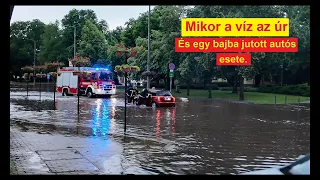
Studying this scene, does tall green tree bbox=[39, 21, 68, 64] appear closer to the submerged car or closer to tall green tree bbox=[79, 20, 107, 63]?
tall green tree bbox=[79, 20, 107, 63]

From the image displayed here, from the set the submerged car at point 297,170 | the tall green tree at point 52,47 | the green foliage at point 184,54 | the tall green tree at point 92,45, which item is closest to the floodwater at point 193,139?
the submerged car at point 297,170

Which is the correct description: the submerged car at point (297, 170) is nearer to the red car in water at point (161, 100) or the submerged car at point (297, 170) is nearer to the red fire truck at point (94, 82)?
the red car in water at point (161, 100)

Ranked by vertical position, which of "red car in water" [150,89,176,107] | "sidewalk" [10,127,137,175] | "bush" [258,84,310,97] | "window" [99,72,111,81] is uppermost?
"window" [99,72,111,81]

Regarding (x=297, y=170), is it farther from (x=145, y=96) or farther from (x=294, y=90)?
(x=294, y=90)

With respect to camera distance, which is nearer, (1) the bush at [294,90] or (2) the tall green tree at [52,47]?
(1) the bush at [294,90]

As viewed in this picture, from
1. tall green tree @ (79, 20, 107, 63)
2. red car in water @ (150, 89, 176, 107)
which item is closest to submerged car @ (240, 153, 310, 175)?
red car in water @ (150, 89, 176, 107)

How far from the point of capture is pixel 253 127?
17.2 m

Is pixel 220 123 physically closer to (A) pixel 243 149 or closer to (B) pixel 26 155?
(A) pixel 243 149

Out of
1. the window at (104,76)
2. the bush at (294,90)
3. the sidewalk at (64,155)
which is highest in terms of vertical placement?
the window at (104,76)

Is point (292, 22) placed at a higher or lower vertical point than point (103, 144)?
higher

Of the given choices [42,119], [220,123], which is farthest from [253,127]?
[42,119]
